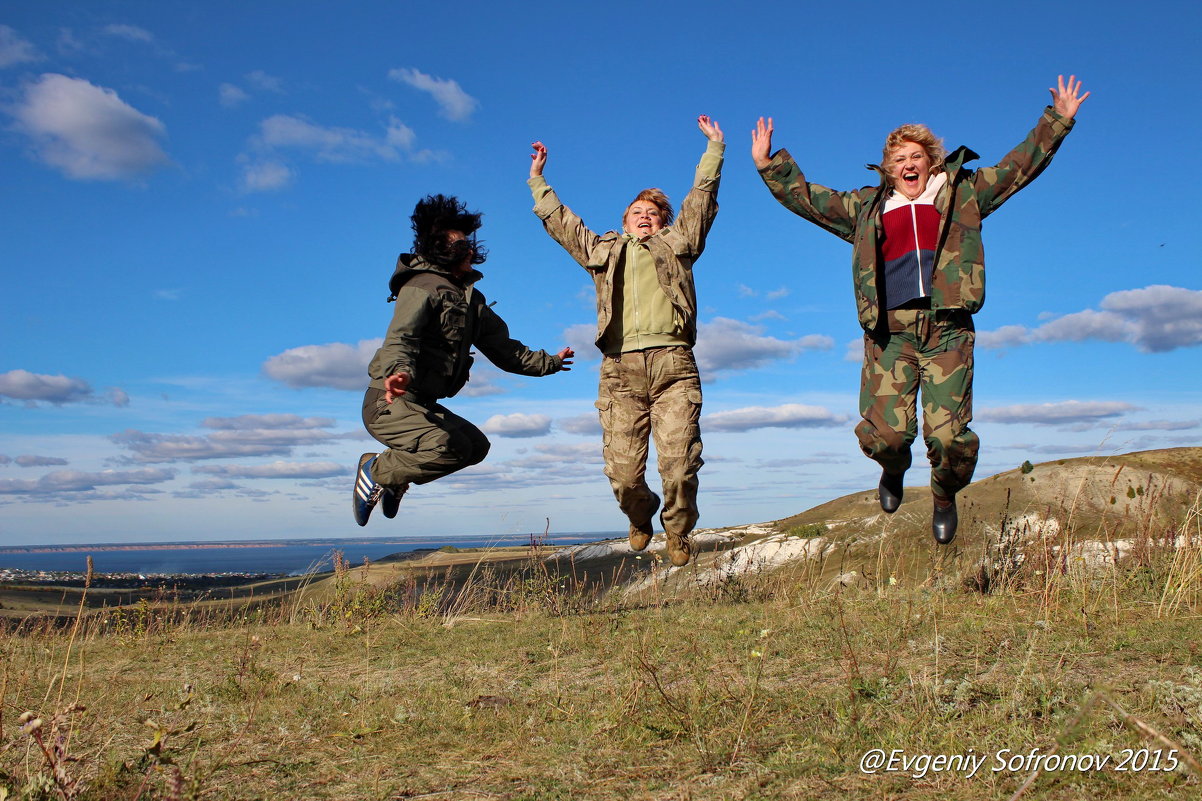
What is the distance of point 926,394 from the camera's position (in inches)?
251

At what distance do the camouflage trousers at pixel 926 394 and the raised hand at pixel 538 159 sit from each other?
301 cm

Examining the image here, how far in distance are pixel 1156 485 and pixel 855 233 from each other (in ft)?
22.7

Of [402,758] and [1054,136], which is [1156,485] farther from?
[402,758]

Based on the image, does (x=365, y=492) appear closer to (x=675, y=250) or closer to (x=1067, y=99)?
(x=675, y=250)

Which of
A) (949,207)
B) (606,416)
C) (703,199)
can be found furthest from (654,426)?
(949,207)

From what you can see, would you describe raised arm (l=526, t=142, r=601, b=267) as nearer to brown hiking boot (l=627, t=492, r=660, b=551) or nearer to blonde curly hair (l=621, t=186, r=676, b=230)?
blonde curly hair (l=621, t=186, r=676, b=230)

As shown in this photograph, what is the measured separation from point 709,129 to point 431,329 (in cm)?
272

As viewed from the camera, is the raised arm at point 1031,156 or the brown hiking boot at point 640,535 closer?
the raised arm at point 1031,156

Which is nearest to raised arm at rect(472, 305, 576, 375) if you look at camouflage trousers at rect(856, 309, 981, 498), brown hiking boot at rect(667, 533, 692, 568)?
brown hiking boot at rect(667, 533, 692, 568)

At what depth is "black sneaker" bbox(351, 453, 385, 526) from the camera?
6656 millimetres

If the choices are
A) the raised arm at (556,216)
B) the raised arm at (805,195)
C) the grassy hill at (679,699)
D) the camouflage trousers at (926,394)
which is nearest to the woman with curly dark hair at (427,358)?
the raised arm at (556,216)

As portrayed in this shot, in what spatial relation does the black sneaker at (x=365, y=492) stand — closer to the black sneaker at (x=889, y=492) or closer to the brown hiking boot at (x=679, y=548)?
the brown hiking boot at (x=679, y=548)

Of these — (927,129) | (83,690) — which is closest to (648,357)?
(927,129)

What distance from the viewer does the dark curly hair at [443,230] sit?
22.6 ft
